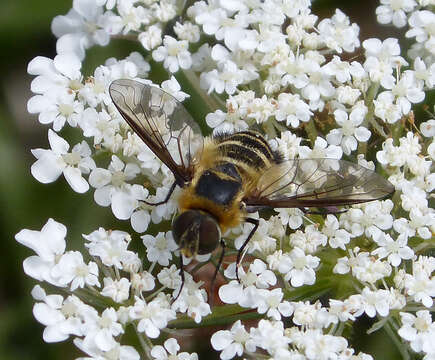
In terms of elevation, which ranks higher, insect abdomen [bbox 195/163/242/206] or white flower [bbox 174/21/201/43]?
white flower [bbox 174/21/201/43]

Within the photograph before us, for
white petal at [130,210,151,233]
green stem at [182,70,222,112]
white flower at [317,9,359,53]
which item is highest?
white flower at [317,9,359,53]

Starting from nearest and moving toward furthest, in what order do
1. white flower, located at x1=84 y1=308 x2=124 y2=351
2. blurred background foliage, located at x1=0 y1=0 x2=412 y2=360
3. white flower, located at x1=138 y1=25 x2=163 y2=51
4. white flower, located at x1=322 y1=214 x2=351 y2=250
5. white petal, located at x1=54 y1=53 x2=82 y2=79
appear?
white flower, located at x1=84 y1=308 x2=124 y2=351, white flower, located at x1=322 y1=214 x2=351 y2=250, white petal, located at x1=54 y1=53 x2=82 y2=79, white flower, located at x1=138 y1=25 x2=163 y2=51, blurred background foliage, located at x1=0 y1=0 x2=412 y2=360

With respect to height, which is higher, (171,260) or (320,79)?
(320,79)

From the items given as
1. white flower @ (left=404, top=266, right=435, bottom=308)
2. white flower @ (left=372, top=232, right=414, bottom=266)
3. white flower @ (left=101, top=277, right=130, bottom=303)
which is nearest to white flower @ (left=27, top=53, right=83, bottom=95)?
white flower @ (left=101, top=277, right=130, bottom=303)

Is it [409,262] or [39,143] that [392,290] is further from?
[39,143]

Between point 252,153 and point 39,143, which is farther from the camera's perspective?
point 39,143

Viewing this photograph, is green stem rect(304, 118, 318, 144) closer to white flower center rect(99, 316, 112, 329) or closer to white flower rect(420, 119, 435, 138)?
white flower rect(420, 119, 435, 138)

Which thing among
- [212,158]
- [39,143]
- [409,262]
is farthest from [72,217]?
[409,262]

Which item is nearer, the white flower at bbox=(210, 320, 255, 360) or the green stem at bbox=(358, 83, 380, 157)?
the white flower at bbox=(210, 320, 255, 360)

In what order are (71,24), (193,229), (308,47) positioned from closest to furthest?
(193,229) < (308,47) < (71,24)
